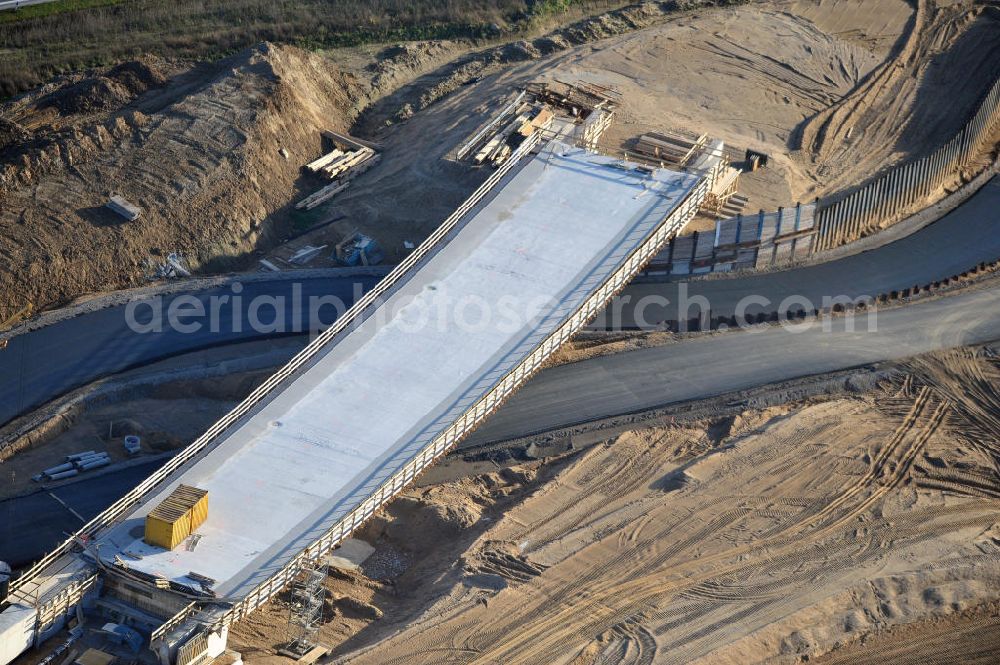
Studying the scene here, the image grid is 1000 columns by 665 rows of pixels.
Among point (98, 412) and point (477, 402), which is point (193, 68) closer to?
point (98, 412)

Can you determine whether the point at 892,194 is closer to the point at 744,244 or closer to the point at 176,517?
the point at 744,244

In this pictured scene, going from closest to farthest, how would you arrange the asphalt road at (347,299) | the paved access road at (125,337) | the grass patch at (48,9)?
the paved access road at (125,337), the asphalt road at (347,299), the grass patch at (48,9)

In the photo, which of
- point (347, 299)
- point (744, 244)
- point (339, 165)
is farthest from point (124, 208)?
point (744, 244)

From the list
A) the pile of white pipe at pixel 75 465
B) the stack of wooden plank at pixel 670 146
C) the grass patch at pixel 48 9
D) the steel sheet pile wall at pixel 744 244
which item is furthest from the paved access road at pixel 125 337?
the grass patch at pixel 48 9

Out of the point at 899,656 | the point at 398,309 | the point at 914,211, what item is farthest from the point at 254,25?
the point at 899,656

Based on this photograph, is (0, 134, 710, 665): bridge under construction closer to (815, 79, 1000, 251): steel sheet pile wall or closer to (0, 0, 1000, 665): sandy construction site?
(0, 0, 1000, 665): sandy construction site

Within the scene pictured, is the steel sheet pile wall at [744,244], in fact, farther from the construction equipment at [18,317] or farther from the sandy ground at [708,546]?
the construction equipment at [18,317]
